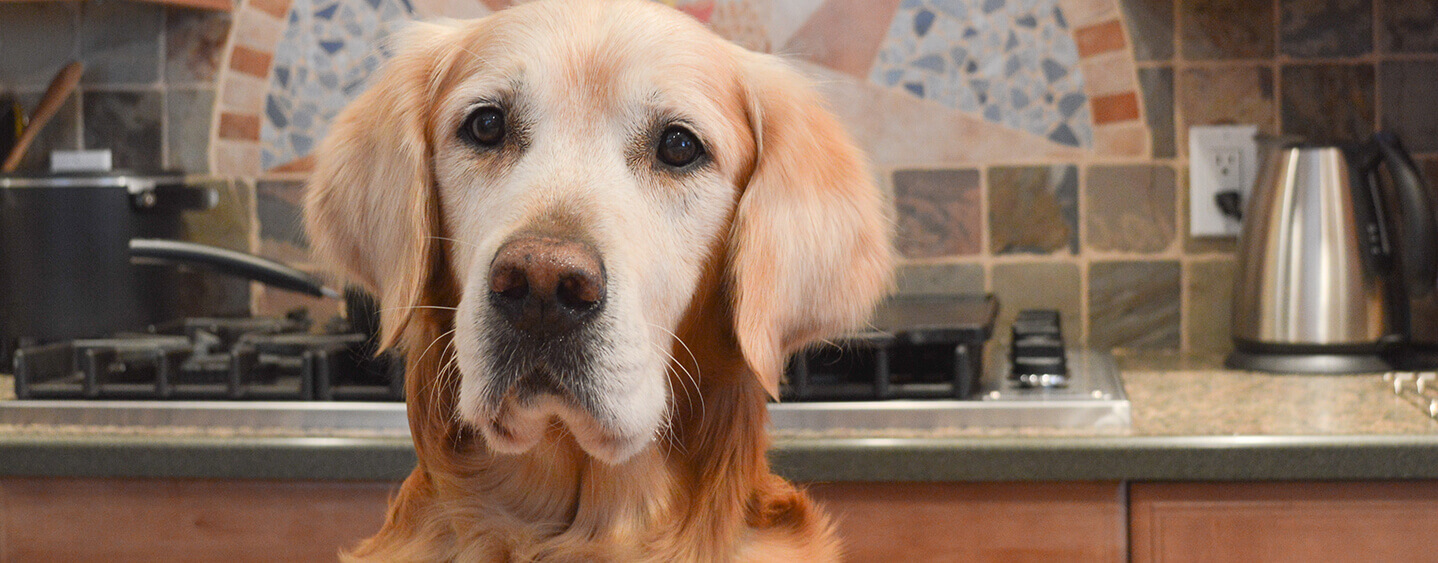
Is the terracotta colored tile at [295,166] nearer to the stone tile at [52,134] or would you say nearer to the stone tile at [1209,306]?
the stone tile at [52,134]

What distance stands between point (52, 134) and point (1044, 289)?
5.40ft

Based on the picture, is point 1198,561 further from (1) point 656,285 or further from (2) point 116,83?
(2) point 116,83

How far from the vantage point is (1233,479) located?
1.19 meters

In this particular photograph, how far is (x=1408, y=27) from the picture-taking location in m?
1.72

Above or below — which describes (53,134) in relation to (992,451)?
above

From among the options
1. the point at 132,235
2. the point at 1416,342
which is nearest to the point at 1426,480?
the point at 1416,342

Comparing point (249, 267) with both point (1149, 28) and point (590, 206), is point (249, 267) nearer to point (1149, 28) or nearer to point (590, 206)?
point (590, 206)

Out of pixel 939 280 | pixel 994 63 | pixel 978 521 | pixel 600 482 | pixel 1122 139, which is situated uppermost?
pixel 994 63

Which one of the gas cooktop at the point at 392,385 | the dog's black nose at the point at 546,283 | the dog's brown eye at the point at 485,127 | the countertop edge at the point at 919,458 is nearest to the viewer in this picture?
the dog's black nose at the point at 546,283

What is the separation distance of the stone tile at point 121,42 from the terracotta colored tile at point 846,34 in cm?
104

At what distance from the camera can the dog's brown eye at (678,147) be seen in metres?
0.66

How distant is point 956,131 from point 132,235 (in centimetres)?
124

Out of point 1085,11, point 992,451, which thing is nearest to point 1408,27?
point 1085,11

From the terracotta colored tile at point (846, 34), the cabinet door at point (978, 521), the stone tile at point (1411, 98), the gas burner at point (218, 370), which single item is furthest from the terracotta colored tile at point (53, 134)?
the stone tile at point (1411, 98)
